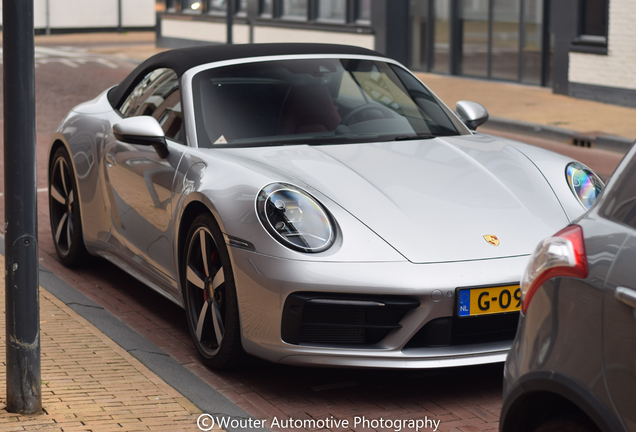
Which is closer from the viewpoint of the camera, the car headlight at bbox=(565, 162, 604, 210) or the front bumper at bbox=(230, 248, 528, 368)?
the front bumper at bbox=(230, 248, 528, 368)

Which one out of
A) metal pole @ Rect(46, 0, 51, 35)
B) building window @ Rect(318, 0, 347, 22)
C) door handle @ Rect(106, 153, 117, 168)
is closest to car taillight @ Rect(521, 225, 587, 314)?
door handle @ Rect(106, 153, 117, 168)

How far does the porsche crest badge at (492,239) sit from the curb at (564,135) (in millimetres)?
8636

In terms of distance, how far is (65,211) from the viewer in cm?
643

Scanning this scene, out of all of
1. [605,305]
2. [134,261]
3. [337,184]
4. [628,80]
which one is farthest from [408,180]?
[628,80]

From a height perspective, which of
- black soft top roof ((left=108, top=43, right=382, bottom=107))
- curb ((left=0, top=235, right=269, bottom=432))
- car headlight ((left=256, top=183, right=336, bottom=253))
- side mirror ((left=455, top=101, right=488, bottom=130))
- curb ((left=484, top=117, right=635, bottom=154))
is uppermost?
black soft top roof ((left=108, top=43, right=382, bottom=107))

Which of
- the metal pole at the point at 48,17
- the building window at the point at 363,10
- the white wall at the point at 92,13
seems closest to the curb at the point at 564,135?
the building window at the point at 363,10

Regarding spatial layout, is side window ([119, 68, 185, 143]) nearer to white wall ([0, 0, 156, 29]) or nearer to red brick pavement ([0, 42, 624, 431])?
red brick pavement ([0, 42, 624, 431])

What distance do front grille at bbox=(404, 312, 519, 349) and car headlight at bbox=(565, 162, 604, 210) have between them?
2.87ft

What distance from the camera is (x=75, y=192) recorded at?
6.16 meters

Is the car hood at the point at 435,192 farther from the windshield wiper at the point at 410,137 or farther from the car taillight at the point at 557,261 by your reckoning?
the car taillight at the point at 557,261

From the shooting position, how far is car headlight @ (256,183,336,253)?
406 cm

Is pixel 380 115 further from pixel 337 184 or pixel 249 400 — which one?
pixel 249 400

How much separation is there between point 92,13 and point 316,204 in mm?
42469

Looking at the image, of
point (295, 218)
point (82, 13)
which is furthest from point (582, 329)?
point (82, 13)
